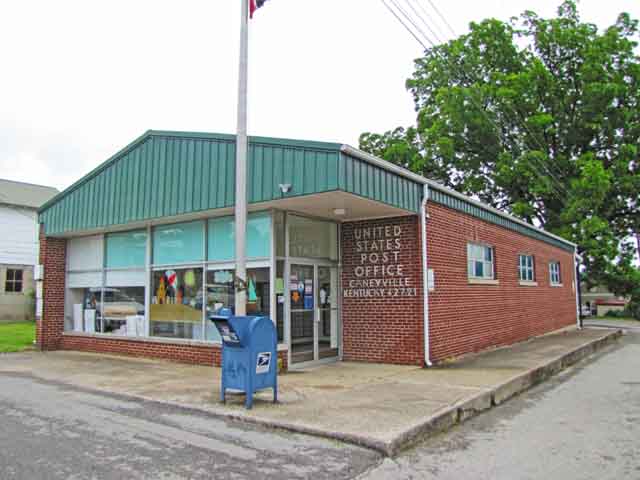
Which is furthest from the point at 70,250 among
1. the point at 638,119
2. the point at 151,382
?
the point at 638,119

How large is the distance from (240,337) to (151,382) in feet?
9.80

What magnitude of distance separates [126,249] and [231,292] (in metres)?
4.03

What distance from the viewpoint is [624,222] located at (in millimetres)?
32719

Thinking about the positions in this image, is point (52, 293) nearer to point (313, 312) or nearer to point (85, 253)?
point (85, 253)

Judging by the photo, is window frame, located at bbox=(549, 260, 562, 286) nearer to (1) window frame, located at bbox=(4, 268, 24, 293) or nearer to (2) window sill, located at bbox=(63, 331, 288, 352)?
(2) window sill, located at bbox=(63, 331, 288, 352)

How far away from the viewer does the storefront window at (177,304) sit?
1197 cm

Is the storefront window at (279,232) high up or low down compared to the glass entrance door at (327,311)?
up

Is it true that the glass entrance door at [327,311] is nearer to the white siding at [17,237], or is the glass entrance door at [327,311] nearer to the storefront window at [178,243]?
the storefront window at [178,243]

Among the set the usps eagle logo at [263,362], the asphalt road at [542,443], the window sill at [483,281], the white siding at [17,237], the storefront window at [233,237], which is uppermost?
the white siding at [17,237]

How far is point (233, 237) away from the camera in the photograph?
1134 centimetres

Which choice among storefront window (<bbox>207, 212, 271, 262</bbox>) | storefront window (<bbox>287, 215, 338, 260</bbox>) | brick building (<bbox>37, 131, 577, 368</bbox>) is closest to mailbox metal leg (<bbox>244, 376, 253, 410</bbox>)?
brick building (<bbox>37, 131, 577, 368</bbox>)

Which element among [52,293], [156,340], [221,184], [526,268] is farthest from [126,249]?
[526,268]

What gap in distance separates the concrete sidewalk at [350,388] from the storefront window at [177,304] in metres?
0.78

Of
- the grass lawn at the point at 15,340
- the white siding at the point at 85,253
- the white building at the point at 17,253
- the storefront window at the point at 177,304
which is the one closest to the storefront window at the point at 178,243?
the storefront window at the point at 177,304
